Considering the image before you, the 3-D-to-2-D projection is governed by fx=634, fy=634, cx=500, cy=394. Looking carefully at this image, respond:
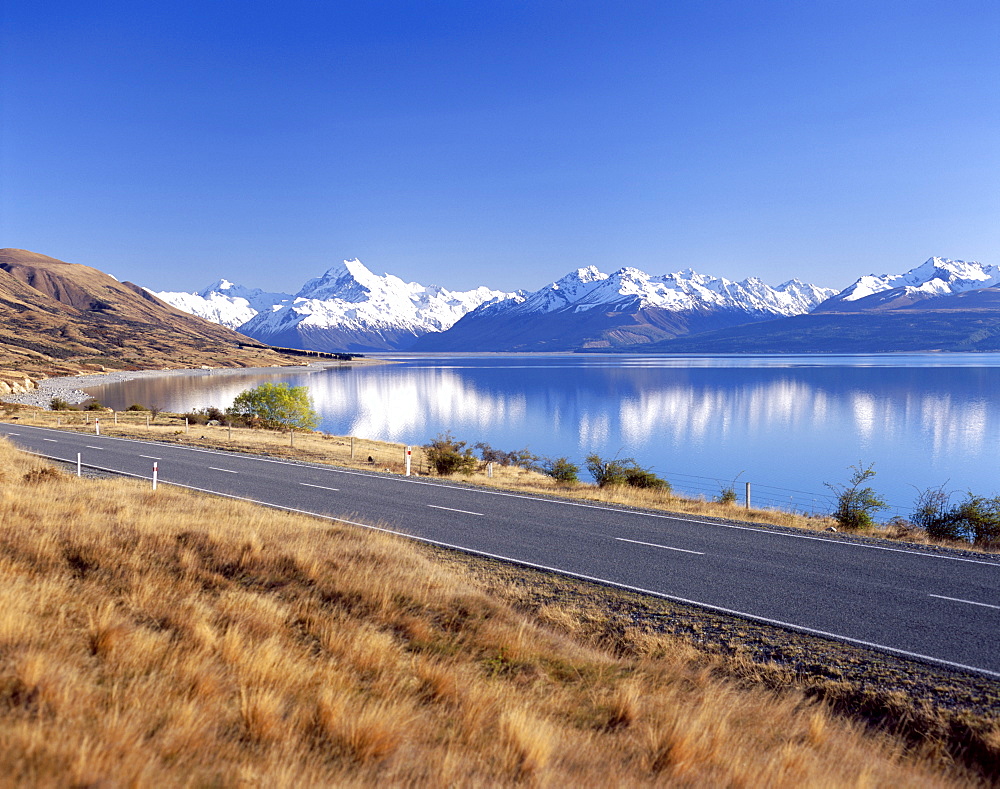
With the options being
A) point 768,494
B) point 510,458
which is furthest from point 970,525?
point 510,458

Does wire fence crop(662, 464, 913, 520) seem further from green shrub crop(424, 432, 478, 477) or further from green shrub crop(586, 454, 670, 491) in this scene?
green shrub crop(424, 432, 478, 477)

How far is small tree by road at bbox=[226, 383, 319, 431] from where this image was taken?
4769cm

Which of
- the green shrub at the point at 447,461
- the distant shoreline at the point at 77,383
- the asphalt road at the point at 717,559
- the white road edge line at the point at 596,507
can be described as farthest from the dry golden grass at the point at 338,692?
the distant shoreline at the point at 77,383

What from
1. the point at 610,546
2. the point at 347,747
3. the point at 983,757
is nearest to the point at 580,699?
the point at 347,747

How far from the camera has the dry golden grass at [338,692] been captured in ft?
12.0

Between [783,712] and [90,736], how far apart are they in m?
5.13

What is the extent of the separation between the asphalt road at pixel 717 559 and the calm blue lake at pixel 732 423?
53.2ft

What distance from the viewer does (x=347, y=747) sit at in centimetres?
392

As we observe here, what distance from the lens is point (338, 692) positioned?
15.1 ft

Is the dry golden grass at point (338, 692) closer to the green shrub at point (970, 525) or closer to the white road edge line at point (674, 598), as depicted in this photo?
the white road edge line at point (674, 598)

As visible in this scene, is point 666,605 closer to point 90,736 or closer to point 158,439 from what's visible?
point 90,736

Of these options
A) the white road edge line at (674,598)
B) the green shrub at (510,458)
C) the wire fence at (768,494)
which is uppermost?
the white road edge line at (674,598)

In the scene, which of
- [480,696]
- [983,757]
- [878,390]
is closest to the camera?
[480,696]

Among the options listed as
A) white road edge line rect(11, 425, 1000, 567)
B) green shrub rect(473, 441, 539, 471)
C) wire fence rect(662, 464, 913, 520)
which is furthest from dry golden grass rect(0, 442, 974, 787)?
green shrub rect(473, 441, 539, 471)
